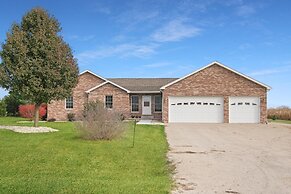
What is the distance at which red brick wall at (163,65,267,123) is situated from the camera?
31.7m

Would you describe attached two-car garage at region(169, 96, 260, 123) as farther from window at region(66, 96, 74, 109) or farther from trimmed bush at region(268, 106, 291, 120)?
trimmed bush at region(268, 106, 291, 120)

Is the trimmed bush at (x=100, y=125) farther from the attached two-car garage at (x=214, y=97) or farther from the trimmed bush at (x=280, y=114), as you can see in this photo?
the trimmed bush at (x=280, y=114)

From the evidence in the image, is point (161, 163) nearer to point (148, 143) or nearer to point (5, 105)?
point (148, 143)

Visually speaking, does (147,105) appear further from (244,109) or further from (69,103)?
(244,109)

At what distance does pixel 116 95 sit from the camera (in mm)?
35094

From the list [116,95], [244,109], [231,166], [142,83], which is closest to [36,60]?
[231,166]

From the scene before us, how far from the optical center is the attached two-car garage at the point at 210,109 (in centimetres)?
3166

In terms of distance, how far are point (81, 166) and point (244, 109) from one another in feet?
75.7

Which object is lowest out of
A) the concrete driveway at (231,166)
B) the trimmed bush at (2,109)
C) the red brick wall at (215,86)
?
the concrete driveway at (231,166)

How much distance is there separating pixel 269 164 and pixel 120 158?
199 inches

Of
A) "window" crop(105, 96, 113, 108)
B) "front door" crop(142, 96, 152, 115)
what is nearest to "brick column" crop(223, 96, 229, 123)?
"front door" crop(142, 96, 152, 115)

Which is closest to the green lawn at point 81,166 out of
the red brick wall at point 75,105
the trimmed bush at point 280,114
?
the red brick wall at point 75,105

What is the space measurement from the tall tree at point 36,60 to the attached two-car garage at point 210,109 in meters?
12.9

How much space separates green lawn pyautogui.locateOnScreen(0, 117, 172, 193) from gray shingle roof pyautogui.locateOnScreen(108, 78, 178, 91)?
18845mm
